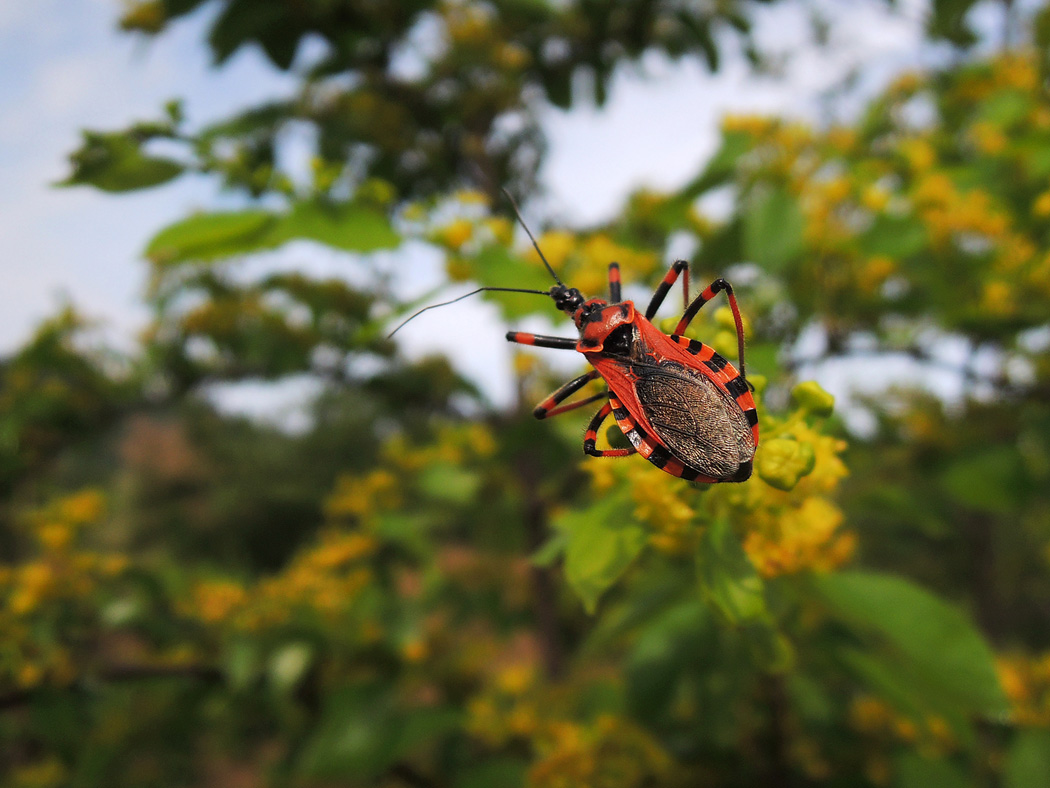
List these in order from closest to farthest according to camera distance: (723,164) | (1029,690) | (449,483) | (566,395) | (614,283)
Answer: (566,395) < (614,283) < (723,164) < (1029,690) < (449,483)

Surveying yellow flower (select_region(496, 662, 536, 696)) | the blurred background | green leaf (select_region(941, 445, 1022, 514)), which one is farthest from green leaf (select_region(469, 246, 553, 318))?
yellow flower (select_region(496, 662, 536, 696))

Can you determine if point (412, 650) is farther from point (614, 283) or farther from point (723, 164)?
point (723, 164)

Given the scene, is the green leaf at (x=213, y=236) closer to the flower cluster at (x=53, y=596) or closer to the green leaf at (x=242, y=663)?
the green leaf at (x=242, y=663)

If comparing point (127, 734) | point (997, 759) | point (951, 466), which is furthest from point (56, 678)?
point (997, 759)

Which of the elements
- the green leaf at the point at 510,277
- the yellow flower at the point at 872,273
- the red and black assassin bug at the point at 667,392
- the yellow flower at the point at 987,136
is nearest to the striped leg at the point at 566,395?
the red and black assassin bug at the point at 667,392

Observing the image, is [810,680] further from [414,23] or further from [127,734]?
[127,734]

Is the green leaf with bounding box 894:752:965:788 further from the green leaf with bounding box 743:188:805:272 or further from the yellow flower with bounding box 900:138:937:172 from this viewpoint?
the yellow flower with bounding box 900:138:937:172

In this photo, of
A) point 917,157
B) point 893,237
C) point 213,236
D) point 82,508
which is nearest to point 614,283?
point 213,236
